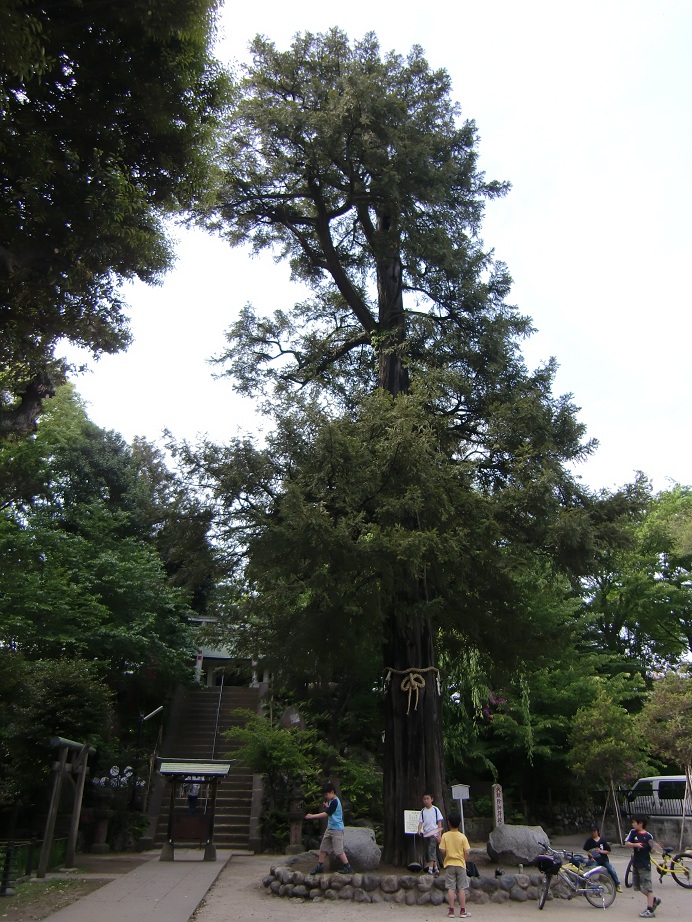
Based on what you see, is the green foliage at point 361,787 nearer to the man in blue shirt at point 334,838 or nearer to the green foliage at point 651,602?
the man in blue shirt at point 334,838

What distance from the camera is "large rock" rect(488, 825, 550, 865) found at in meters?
10.6

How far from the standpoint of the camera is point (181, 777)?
12.6 meters

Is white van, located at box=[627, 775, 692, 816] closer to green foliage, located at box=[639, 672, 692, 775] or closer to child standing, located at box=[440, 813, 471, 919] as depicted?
green foliage, located at box=[639, 672, 692, 775]

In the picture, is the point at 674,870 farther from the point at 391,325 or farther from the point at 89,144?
the point at 89,144

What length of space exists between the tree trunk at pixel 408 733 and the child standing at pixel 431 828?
0.49 m

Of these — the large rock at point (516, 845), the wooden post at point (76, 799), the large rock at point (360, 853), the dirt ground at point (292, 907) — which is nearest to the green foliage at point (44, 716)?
the wooden post at point (76, 799)

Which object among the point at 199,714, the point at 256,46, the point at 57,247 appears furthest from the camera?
the point at 199,714

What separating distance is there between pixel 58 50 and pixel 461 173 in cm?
933

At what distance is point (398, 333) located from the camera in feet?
42.2

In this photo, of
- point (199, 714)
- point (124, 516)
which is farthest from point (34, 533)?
point (199, 714)

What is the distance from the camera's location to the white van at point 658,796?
1997cm

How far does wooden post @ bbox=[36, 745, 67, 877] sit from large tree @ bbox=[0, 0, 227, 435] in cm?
605

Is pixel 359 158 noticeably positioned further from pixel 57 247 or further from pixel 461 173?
pixel 57 247

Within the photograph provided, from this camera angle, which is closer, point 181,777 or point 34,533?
point 181,777
